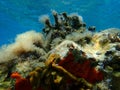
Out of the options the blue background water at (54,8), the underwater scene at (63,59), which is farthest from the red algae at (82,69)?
the blue background water at (54,8)

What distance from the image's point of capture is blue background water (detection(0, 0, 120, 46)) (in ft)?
88.5

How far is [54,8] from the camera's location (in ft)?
95.7

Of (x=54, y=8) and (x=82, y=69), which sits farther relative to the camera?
(x=54, y=8)

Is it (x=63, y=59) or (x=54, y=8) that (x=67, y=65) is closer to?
(x=63, y=59)

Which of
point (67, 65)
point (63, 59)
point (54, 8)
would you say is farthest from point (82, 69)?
point (54, 8)

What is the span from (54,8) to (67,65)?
2539 cm

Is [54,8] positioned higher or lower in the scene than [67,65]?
higher

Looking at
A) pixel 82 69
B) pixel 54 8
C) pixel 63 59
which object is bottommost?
pixel 82 69

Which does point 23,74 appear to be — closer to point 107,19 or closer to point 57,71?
point 57,71

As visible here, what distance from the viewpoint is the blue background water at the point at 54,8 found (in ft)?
88.5

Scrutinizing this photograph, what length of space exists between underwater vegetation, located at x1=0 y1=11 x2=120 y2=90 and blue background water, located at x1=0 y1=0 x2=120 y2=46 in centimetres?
2105

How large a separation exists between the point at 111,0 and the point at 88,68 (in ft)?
75.3

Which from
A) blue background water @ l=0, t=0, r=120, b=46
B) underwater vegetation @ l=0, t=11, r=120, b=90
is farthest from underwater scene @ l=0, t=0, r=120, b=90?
blue background water @ l=0, t=0, r=120, b=46

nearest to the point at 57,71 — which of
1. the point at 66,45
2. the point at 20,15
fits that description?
the point at 66,45
